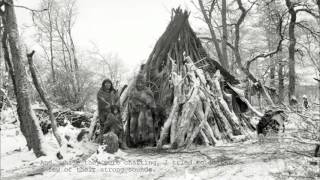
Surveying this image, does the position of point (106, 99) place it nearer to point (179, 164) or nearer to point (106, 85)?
point (106, 85)

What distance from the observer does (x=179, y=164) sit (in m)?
5.76

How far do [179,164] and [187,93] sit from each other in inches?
126

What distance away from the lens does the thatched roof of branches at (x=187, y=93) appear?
25.2ft

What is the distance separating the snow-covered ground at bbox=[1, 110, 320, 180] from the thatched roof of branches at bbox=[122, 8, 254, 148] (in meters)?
0.60

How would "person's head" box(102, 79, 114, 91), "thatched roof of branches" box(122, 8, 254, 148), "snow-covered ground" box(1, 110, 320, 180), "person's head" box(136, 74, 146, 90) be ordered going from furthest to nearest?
"person's head" box(136, 74, 146, 90) → "person's head" box(102, 79, 114, 91) → "thatched roof of branches" box(122, 8, 254, 148) → "snow-covered ground" box(1, 110, 320, 180)

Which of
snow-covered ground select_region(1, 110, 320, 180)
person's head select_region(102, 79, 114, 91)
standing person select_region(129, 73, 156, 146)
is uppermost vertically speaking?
person's head select_region(102, 79, 114, 91)

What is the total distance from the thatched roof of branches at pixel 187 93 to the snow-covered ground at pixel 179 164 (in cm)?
60

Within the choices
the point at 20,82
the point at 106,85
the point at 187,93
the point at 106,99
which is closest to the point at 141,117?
the point at 106,99

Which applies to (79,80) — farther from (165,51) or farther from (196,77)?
(196,77)

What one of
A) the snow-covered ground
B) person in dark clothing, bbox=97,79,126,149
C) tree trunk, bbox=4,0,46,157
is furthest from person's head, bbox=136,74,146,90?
tree trunk, bbox=4,0,46,157

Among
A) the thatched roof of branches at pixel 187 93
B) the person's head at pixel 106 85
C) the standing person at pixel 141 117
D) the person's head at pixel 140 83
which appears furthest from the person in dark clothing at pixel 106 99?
the thatched roof of branches at pixel 187 93

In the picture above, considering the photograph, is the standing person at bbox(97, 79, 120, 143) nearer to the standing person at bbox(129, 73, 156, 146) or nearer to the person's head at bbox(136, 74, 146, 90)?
the standing person at bbox(129, 73, 156, 146)

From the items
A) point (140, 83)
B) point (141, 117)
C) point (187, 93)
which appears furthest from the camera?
point (187, 93)

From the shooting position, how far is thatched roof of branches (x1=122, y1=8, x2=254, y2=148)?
7.70 m
